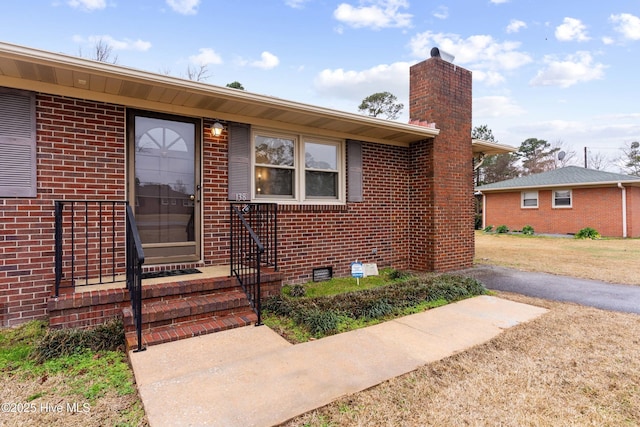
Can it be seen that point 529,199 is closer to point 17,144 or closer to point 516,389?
point 516,389

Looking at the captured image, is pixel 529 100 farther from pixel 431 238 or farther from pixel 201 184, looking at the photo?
pixel 201 184

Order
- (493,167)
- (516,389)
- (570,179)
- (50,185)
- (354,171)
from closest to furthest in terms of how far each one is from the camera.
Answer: (516,389), (50,185), (354,171), (570,179), (493,167)

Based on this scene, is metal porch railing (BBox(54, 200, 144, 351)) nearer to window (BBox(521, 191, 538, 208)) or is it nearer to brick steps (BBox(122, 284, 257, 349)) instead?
brick steps (BBox(122, 284, 257, 349))

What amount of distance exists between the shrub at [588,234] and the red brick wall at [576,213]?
88cm

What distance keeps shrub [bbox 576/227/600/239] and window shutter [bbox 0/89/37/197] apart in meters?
18.0

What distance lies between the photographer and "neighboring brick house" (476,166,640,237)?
13984mm

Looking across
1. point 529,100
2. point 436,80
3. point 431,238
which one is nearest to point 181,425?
point 431,238

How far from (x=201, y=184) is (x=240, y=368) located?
2648mm

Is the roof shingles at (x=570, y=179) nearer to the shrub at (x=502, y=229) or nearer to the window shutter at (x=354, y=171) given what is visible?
the shrub at (x=502, y=229)

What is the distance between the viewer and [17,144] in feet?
10.9

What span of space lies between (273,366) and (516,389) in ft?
5.79

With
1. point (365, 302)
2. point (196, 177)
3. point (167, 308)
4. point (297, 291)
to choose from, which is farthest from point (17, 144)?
point (365, 302)

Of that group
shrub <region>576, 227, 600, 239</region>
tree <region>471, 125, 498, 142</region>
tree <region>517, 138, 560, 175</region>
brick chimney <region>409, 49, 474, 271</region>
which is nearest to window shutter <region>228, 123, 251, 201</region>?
brick chimney <region>409, 49, 474, 271</region>

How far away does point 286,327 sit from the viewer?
341 cm
